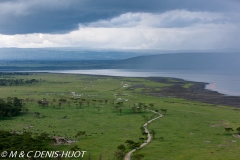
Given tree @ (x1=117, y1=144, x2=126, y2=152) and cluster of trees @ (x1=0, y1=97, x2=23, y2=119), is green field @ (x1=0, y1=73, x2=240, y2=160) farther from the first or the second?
cluster of trees @ (x1=0, y1=97, x2=23, y2=119)

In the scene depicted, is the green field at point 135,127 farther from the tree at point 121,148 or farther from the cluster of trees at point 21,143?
the cluster of trees at point 21,143

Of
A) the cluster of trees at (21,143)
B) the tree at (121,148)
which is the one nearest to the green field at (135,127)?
the tree at (121,148)

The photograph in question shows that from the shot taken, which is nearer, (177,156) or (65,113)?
(177,156)

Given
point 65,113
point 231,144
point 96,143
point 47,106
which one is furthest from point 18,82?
point 231,144

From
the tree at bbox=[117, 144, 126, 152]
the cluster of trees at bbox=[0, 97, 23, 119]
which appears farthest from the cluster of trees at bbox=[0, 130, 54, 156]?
the cluster of trees at bbox=[0, 97, 23, 119]

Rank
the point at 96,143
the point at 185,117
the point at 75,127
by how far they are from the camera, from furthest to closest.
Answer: the point at 185,117 → the point at 75,127 → the point at 96,143

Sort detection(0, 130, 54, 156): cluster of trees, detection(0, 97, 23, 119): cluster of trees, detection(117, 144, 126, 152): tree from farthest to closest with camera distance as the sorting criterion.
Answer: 1. detection(0, 97, 23, 119): cluster of trees
2. detection(117, 144, 126, 152): tree
3. detection(0, 130, 54, 156): cluster of trees

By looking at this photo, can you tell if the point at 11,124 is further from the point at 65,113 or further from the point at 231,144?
the point at 231,144

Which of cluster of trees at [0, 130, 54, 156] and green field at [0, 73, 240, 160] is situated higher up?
cluster of trees at [0, 130, 54, 156]

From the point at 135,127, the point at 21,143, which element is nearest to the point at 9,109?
the point at 135,127

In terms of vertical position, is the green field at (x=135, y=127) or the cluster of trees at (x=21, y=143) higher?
the cluster of trees at (x=21, y=143)

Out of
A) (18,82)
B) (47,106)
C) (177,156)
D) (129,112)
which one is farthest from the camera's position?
(18,82)
